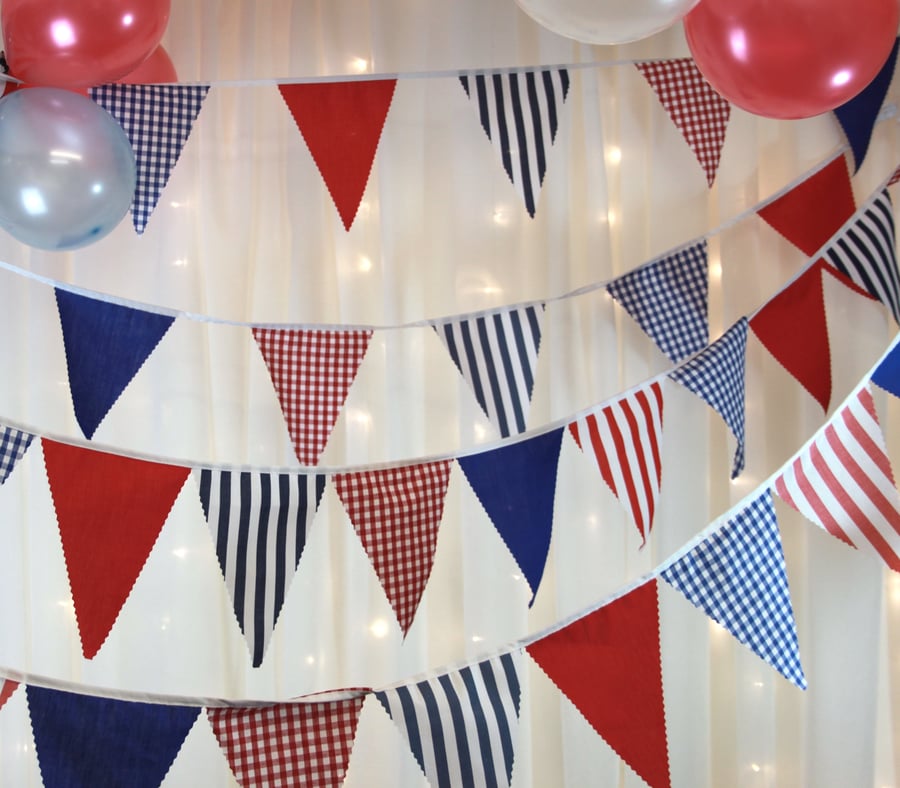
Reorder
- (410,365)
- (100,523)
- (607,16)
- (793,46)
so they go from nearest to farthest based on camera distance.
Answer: (607,16) < (793,46) < (100,523) < (410,365)

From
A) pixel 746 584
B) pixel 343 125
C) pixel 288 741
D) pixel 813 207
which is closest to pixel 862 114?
pixel 813 207

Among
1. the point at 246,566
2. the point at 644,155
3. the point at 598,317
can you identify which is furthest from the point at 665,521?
the point at 246,566

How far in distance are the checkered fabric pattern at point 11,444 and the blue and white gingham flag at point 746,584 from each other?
1014mm

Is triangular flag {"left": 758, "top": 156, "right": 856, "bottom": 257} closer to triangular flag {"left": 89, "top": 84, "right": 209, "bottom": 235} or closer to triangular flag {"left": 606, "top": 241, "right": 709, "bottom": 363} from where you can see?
triangular flag {"left": 606, "top": 241, "right": 709, "bottom": 363}

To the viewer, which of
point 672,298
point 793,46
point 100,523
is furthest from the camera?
point 672,298

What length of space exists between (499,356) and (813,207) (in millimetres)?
787

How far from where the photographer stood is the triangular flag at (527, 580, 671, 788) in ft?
5.08

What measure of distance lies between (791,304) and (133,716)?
1.44 meters

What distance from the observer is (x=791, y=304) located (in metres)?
2.14

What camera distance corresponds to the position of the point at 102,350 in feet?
6.05

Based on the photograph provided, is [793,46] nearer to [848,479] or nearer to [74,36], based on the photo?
[848,479]

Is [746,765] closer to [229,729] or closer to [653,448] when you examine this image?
[653,448]

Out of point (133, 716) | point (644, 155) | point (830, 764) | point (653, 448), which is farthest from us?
point (644, 155)

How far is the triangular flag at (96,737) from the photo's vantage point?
1.41 metres
